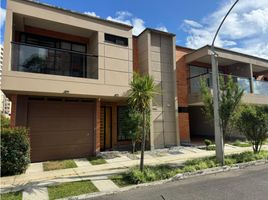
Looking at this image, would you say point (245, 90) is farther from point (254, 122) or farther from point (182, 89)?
point (254, 122)

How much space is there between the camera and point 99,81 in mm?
11016

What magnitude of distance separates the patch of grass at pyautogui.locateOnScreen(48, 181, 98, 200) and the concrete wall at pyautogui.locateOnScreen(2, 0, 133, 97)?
4.53 metres

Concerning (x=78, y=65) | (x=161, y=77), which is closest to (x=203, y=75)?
(x=161, y=77)

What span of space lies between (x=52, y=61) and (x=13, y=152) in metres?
4.67

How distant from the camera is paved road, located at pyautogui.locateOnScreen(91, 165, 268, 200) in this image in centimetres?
589

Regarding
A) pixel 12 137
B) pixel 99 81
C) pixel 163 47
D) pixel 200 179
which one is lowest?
pixel 200 179

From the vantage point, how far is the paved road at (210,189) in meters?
5.89

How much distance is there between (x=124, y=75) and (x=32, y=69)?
4.73 meters

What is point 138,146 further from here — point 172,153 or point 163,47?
point 163,47

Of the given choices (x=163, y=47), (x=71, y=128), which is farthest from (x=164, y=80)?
(x=71, y=128)

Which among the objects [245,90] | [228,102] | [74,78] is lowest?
[228,102]

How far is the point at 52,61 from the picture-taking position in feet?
34.7

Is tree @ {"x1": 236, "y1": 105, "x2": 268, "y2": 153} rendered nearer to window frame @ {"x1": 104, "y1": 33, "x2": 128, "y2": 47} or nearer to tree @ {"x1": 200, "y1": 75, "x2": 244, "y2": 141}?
tree @ {"x1": 200, "y1": 75, "x2": 244, "y2": 141}

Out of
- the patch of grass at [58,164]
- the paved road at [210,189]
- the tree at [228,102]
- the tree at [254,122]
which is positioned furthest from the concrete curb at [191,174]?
the patch of grass at [58,164]
